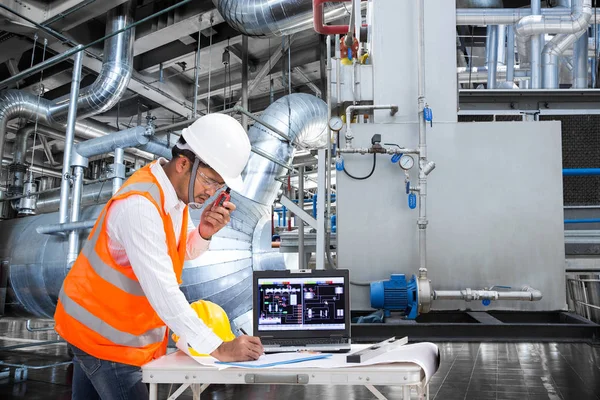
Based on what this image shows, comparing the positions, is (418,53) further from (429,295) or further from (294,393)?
(294,393)

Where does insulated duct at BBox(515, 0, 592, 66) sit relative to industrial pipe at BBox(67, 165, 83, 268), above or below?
above

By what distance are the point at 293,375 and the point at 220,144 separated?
73 centimetres

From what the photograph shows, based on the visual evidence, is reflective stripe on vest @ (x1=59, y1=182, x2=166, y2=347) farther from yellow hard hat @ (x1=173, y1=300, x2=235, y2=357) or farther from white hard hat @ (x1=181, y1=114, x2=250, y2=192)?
yellow hard hat @ (x1=173, y1=300, x2=235, y2=357)

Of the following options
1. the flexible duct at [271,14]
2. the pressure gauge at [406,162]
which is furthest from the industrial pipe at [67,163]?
the pressure gauge at [406,162]

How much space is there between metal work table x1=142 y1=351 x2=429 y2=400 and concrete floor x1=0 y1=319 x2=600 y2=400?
1.83m

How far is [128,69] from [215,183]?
586cm

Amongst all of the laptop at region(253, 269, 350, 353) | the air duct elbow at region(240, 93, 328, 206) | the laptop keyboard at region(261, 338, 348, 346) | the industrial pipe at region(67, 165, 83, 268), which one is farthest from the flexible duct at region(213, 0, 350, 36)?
the laptop keyboard at region(261, 338, 348, 346)

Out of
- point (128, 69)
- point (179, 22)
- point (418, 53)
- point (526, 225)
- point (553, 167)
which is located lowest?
point (526, 225)

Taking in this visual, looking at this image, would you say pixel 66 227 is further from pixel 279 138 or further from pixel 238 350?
pixel 238 350

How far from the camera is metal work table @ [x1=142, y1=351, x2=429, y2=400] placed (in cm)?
145

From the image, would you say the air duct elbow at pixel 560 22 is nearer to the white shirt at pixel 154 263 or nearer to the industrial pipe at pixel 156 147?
the industrial pipe at pixel 156 147

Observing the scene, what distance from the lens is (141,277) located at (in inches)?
55.8

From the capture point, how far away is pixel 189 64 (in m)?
8.66

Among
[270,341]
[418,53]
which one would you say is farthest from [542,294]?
[270,341]
